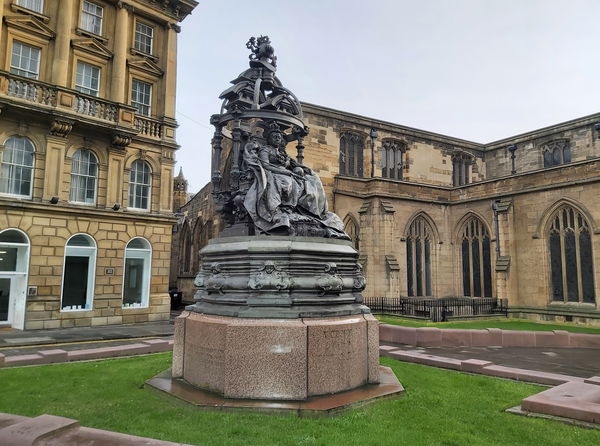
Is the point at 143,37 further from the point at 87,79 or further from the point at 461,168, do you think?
the point at 461,168

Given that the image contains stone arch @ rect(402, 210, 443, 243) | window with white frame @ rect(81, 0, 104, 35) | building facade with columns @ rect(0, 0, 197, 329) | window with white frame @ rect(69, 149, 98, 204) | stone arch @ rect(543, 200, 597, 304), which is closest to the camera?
building facade with columns @ rect(0, 0, 197, 329)

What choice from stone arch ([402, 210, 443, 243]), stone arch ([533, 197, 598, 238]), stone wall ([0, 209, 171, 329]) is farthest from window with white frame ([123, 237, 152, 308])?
stone arch ([533, 197, 598, 238])

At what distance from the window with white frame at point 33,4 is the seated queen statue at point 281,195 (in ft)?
60.9

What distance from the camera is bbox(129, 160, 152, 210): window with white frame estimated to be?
22469mm

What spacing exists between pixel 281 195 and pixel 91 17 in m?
20.5

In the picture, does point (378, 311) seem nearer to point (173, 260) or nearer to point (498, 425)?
point (498, 425)

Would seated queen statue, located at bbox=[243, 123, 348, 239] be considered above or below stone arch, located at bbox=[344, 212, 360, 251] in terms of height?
below

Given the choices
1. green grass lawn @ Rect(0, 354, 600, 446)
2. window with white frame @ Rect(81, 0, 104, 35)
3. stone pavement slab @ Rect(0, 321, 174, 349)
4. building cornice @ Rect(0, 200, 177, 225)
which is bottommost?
stone pavement slab @ Rect(0, 321, 174, 349)

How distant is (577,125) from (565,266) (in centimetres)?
1520

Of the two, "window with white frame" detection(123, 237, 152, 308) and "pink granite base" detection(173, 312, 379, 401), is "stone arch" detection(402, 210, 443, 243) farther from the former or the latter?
"pink granite base" detection(173, 312, 379, 401)

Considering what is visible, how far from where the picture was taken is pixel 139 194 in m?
22.7

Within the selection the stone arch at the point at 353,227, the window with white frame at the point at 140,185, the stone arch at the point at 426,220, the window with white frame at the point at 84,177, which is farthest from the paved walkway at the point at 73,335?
the stone arch at the point at 426,220

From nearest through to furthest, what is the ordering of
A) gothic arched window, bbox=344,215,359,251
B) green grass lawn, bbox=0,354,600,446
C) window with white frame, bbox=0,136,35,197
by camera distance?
green grass lawn, bbox=0,354,600,446 < window with white frame, bbox=0,136,35,197 < gothic arched window, bbox=344,215,359,251

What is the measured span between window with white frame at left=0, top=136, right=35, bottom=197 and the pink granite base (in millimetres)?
16537
